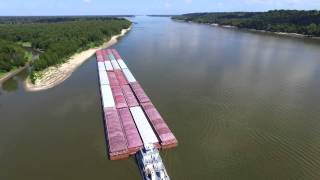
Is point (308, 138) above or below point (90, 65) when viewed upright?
below

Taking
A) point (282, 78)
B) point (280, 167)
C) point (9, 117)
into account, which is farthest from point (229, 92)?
point (9, 117)

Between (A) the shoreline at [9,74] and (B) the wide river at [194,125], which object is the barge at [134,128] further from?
(A) the shoreline at [9,74]

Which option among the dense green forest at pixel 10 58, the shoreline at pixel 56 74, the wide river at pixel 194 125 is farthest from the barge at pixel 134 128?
the dense green forest at pixel 10 58

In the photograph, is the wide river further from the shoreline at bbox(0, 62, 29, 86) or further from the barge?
the shoreline at bbox(0, 62, 29, 86)

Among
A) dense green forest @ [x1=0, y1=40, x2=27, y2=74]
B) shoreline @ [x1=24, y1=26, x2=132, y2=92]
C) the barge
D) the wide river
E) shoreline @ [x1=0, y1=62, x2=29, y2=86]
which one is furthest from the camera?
dense green forest @ [x1=0, y1=40, x2=27, y2=74]

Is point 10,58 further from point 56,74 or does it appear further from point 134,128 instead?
point 134,128

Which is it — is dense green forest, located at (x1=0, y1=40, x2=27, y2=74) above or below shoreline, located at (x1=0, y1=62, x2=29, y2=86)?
above

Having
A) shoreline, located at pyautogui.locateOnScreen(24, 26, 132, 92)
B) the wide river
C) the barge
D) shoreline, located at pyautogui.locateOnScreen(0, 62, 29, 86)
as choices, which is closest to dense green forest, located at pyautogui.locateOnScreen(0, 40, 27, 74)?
shoreline, located at pyautogui.locateOnScreen(0, 62, 29, 86)

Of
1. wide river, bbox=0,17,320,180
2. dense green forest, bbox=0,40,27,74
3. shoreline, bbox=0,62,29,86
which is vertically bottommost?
wide river, bbox=0,17,320,180

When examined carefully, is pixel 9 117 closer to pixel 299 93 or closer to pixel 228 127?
pixel 228 127
